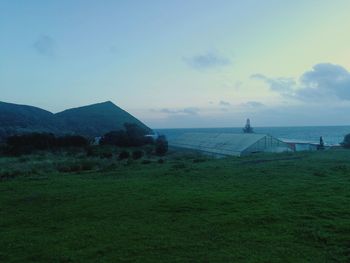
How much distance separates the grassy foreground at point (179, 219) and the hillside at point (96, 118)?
214 feet

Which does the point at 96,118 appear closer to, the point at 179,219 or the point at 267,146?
the point at 267,146

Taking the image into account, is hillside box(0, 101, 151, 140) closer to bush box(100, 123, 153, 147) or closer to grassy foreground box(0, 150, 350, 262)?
bush box(100, 123, 153, 147)

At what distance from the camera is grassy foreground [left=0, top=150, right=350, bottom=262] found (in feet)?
22.9

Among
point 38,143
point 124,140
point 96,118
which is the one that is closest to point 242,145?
point 124,140

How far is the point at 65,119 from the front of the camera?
284 feet

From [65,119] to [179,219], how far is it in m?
81.3

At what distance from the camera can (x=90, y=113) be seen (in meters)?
97.4

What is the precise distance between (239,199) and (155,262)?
5.69 meters

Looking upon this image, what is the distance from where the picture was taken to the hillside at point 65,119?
67.6 meters

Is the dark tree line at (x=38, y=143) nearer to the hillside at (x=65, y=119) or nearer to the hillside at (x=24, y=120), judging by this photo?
the hillside at (x=65, y=119)

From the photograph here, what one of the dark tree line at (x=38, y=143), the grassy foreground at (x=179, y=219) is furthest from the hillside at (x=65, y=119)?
the grassy foreground at (x=179, y=219)

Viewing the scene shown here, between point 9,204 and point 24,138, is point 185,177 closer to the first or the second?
point 9,204

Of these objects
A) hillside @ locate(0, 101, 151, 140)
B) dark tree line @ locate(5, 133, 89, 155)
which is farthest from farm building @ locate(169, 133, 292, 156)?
hillside @ locate(0, 101, 151, 140)

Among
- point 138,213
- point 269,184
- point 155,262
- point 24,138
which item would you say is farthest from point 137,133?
point 155,262
